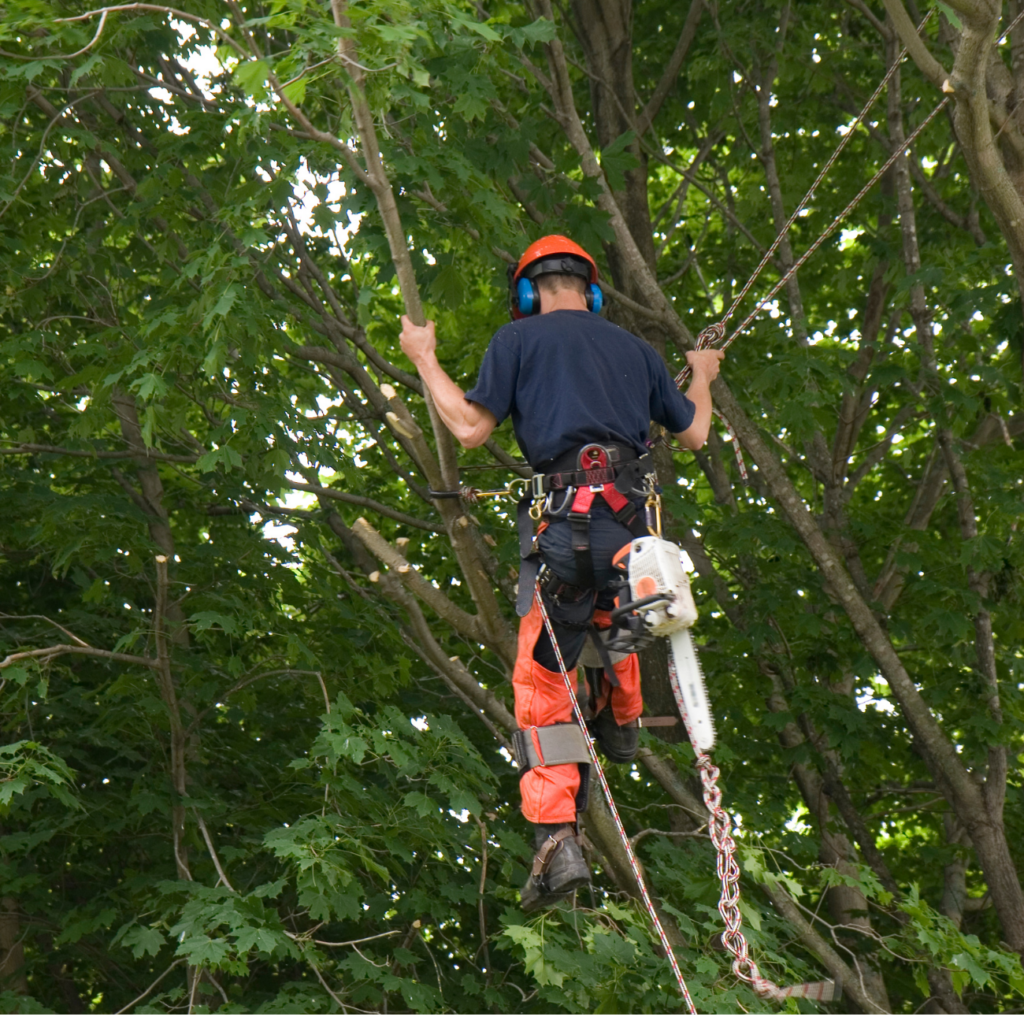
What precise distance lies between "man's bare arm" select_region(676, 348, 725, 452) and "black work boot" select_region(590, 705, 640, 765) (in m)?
1.07

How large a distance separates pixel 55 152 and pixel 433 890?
4642 millimetres

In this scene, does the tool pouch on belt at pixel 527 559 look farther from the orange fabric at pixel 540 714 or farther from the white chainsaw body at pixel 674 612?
the white chainsaw body at pixel 674 612

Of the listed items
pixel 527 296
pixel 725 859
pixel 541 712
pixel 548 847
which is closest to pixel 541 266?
pixel 527 296

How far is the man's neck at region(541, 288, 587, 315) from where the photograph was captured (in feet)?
15.0

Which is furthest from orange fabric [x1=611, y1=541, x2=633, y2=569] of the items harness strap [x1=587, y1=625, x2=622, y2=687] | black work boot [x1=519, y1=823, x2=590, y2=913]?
black work boot [x1=519, y1=823, x2=590, y2=913]

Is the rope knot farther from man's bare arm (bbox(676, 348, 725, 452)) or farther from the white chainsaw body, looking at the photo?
the white chainsaw body

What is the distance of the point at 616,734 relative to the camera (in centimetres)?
479

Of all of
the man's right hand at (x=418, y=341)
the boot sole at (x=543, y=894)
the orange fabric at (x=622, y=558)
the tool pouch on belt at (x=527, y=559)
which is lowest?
the boot sole at (x=543, y=894)

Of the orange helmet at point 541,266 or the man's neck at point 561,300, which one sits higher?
the orange helmet at point 541,266

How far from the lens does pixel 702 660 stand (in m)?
8.98

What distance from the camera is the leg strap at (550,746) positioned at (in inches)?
170

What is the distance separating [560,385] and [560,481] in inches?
12.9

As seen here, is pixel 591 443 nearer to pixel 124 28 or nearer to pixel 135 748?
pixel 124 28

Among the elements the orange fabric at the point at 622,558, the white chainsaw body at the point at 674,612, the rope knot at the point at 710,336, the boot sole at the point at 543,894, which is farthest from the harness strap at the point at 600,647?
the rope knot at the point at 710,336
